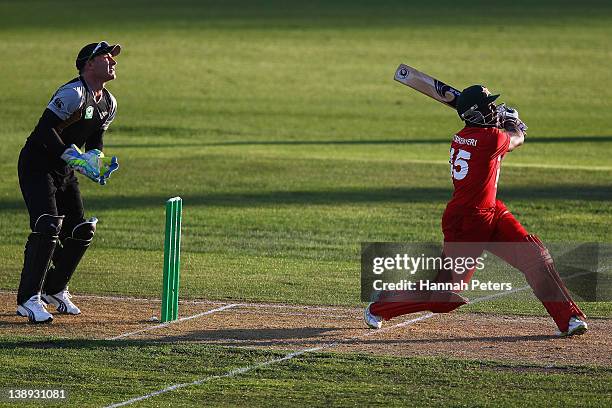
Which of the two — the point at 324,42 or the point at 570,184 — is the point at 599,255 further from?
the point at 324,42

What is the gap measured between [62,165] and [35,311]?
4.18 ft

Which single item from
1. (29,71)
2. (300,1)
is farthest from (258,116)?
(300,1)

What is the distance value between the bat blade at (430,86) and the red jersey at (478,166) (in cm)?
71

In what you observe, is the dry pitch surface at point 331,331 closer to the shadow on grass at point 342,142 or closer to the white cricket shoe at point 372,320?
the white cricket shoe at point 372,320

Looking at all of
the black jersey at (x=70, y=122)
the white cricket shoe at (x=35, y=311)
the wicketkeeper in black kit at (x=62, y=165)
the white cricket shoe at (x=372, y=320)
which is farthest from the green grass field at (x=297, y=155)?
the black jersey at (x=70, y=122)

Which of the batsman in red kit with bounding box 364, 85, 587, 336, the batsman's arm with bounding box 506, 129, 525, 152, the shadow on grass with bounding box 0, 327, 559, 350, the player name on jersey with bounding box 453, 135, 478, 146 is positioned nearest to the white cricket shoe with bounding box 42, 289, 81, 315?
the shadow on grass with bounding box 0, 327, 559, 350

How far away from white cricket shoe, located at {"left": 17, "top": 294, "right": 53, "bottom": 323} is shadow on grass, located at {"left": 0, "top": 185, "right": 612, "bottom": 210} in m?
7.47

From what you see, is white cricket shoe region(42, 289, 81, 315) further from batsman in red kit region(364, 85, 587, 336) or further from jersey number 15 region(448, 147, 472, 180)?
jersey number 15 region(448, 147, 472, 180)

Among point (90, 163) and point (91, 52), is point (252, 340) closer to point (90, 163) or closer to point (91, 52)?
point (90, 163)

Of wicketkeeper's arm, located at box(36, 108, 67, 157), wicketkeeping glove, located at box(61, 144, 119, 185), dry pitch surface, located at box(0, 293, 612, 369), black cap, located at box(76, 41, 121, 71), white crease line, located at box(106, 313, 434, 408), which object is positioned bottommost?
white crease line, located at box(106, 313, 434, 408)

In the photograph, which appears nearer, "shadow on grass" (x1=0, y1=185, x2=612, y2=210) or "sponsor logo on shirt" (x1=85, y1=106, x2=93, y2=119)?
"sponsor logo on shirt" (x1=85, y1=106, x2=93, y2=119)

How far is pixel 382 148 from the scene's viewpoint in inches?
1020

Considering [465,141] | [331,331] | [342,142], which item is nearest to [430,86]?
[465,141]

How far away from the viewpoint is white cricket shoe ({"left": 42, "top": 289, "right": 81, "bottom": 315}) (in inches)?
448
